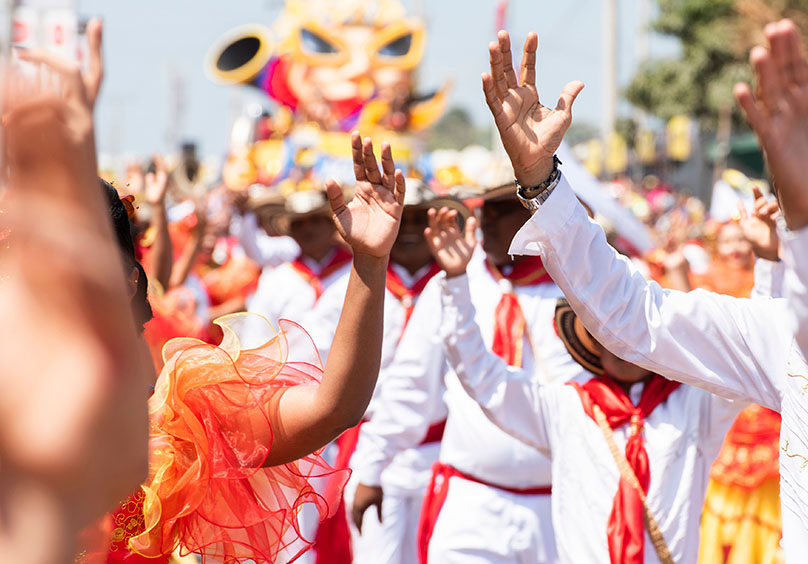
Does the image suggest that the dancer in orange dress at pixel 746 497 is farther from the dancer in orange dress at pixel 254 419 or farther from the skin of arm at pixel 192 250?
the dancer in orange dress at pixel 254 419

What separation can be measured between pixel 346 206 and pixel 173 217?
26.4 feet

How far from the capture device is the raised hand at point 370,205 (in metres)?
2.19

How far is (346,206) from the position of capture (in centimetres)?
223

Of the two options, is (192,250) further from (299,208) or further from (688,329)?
(688,329)

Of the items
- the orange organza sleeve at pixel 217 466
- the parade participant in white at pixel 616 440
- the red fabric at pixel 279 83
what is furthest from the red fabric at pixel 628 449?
the red fabric at pixel 279 83

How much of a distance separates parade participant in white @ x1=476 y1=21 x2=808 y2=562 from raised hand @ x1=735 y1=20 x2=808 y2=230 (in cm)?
64

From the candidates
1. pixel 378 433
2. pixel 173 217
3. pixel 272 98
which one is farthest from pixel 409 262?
pixel 272 98

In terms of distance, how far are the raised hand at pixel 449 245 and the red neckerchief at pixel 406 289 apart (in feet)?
5.22

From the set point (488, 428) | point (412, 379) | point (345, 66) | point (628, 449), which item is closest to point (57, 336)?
point (628, 449)

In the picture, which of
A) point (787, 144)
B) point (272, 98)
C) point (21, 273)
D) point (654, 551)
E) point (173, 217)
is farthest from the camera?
point (272, 98)

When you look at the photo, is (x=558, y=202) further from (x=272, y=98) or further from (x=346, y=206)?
(x=272, y=98)

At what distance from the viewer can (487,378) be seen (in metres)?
3.49

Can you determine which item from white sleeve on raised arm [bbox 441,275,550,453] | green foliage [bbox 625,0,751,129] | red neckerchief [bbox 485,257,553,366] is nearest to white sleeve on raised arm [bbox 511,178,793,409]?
white sleeve on raised arm [bbox 441,275,550,453]

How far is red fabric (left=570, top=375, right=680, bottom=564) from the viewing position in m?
3.08
